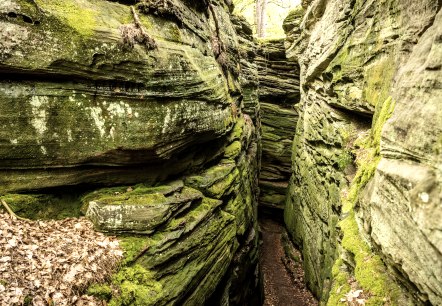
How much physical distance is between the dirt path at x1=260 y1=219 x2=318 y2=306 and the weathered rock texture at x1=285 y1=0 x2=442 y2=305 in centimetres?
116

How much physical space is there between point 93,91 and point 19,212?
306 centimetres

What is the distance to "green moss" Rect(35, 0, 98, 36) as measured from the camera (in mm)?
5590

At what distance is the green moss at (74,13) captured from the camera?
5.59 m

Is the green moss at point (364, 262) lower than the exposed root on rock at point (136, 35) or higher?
lower

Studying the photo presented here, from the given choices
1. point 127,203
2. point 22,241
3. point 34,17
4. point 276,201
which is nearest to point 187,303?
point 127,203

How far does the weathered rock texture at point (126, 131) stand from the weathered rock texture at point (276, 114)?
1419 cm

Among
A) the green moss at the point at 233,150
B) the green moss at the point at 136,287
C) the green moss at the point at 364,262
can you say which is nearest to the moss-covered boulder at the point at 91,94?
the green moss at the point at 136,287

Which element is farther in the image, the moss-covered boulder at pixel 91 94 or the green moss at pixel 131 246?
the green moss at pixel 131 246

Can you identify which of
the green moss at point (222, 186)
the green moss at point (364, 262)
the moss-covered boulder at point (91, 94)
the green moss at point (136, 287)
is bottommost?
the green moss at point (136, 287)

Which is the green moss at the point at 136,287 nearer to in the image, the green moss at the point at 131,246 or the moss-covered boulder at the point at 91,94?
the green moss at the point at 131,246

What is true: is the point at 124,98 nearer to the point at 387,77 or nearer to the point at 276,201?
the point at 387,77

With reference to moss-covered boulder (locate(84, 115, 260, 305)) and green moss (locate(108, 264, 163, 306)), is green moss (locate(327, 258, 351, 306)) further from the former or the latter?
green moss (locate(108, 264, 163, 306))

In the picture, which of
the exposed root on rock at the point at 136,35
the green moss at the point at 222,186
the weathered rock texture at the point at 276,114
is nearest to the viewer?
the exposed root on rock at the point at 136,35

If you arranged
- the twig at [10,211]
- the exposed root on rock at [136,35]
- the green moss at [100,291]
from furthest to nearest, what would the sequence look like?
the exposed root on rock at [136,35]
the twig at [10,211]
the green moss at [100,291]
